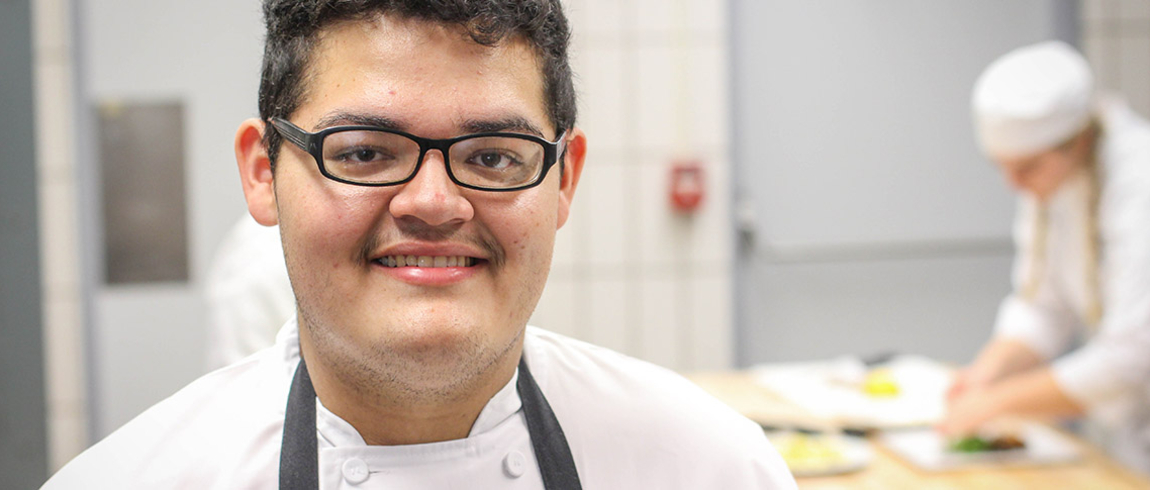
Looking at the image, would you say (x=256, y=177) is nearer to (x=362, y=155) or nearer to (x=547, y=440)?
(x=362, y=155)

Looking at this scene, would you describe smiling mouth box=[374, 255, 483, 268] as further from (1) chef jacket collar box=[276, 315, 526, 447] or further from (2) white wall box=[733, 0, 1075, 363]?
(2) white wall box=[733, 0, 1075, 363]

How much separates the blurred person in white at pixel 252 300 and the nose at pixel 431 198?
59 centimetres

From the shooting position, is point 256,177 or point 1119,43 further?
point 1119,43

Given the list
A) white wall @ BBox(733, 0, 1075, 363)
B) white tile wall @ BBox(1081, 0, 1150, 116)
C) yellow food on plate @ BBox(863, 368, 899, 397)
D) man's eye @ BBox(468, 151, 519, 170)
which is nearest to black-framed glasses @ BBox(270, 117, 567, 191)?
man's eye @ BBox(468, 151, 519, 170)

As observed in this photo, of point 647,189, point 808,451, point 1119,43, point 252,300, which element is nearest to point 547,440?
point 252,300

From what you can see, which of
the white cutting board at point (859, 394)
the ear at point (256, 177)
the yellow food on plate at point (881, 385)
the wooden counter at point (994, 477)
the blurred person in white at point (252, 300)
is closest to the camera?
the ear at point (256, 177)

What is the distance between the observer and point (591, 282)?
2961 mm

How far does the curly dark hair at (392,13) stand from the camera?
24.7 inches

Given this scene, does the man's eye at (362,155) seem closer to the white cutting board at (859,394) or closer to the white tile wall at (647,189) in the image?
the white cutting board at (859,394)

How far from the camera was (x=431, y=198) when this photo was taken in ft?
1.98

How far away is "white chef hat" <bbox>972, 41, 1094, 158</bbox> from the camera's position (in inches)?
70.1

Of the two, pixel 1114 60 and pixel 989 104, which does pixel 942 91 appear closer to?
pixel 1114 60

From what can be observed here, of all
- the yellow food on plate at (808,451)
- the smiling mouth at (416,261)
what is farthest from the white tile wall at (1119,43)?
the smiling mouth at (416,261)

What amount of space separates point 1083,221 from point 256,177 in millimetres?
1928
